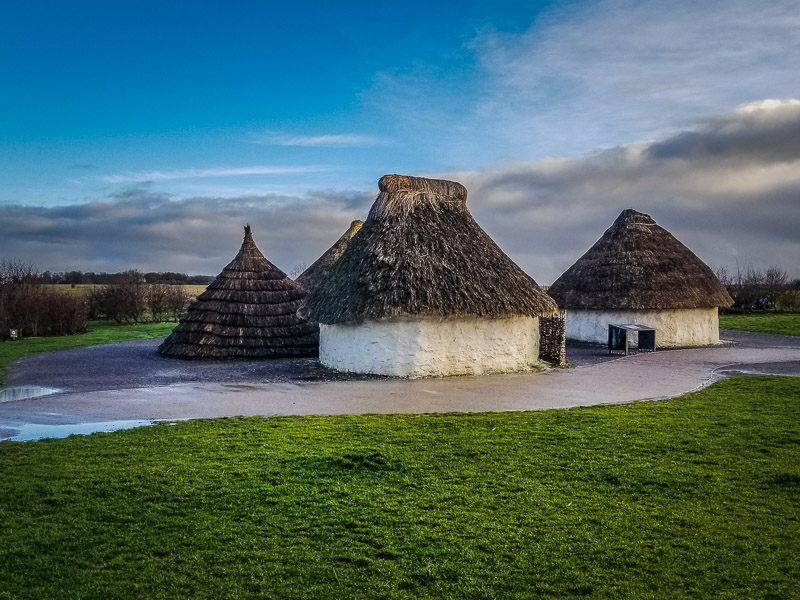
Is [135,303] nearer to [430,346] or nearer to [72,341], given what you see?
[72,341]

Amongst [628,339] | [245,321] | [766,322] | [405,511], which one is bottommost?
[405,511]

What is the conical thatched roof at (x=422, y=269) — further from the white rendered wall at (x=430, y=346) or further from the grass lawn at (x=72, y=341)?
the grass lawn at (x=72, y=341)

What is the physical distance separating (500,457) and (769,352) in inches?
733

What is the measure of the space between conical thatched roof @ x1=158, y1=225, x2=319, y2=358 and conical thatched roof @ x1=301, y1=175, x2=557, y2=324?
7.78 ft

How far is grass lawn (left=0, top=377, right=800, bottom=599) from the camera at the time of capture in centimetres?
517

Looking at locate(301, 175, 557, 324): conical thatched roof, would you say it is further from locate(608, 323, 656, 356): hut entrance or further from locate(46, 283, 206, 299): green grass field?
locate(46, 283, 206, 299): green grass field

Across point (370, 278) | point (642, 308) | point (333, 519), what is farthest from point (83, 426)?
point (642, 308)

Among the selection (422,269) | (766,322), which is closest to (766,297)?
(766,322)

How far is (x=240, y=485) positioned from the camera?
7.44 meters

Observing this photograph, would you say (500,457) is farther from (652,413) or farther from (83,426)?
(83,426)

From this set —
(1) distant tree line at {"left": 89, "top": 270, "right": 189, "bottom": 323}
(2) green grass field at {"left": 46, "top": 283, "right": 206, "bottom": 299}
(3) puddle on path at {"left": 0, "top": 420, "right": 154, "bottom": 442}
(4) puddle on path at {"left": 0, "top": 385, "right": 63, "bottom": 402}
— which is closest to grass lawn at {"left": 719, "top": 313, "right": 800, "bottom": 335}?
(3) puddle on path at {"left": 0, "top": 420, "right": 154, "bottom": 442}

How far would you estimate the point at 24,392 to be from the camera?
14.4m

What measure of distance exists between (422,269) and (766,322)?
29096 millimetres

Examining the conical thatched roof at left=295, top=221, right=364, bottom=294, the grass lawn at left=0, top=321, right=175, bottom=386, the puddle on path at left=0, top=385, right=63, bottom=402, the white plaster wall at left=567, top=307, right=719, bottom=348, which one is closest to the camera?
the puddle on path at left=0, top=385, right=63, bottom=402
